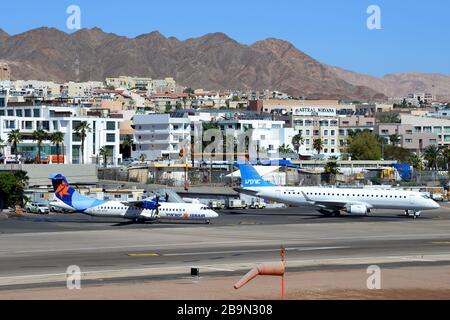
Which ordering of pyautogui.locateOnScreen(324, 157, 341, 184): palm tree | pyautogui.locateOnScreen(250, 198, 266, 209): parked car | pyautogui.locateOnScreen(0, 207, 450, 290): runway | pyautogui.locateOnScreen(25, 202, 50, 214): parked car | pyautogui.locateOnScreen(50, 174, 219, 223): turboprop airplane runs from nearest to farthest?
1. pyautogui.locateOnScreen(0, 207, 450, 290): runway
2. pyautogui.locateOnScreen(50, 174, 219, 223): turboprop airplane
3. pyautogui.locateOnScreen(25, 202, 50, 214): parked car
4. pyautogui.locateOnScreen(250, 198, 266, 209): parked car
5. pyautogui.locateOnScreen(324, 157, 341, 184): palm tree

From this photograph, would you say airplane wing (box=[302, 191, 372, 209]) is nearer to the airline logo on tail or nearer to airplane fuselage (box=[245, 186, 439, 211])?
airplane fuselage (box=[245, 186, 439, 211])

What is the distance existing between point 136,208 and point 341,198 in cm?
2796

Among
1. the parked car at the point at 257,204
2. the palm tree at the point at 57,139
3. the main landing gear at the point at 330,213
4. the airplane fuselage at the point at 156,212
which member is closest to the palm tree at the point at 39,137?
the palm tree at the point at 57,139

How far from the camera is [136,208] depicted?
367 ft

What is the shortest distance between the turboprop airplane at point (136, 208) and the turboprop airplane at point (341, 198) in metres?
17.3

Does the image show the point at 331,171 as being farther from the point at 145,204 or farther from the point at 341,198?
the point at 145,204

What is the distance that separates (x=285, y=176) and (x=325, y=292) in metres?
125

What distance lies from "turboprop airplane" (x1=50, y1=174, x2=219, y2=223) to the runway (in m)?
1.46

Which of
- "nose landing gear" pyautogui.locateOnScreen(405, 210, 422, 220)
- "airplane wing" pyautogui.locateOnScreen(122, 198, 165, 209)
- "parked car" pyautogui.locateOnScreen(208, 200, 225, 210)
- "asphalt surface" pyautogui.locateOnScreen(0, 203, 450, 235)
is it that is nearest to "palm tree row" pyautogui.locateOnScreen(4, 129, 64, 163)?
"parked car" pyautogui.locateOnScreen(208, 200, 225, 210)

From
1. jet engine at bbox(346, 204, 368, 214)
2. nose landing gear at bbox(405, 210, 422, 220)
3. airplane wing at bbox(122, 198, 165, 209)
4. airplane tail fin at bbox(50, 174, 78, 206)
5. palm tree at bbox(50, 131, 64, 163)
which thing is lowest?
nose landing gear at bbox(405, 210, 422, 220)

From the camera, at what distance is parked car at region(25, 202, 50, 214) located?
127750mm

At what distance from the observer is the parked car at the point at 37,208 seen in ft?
419
